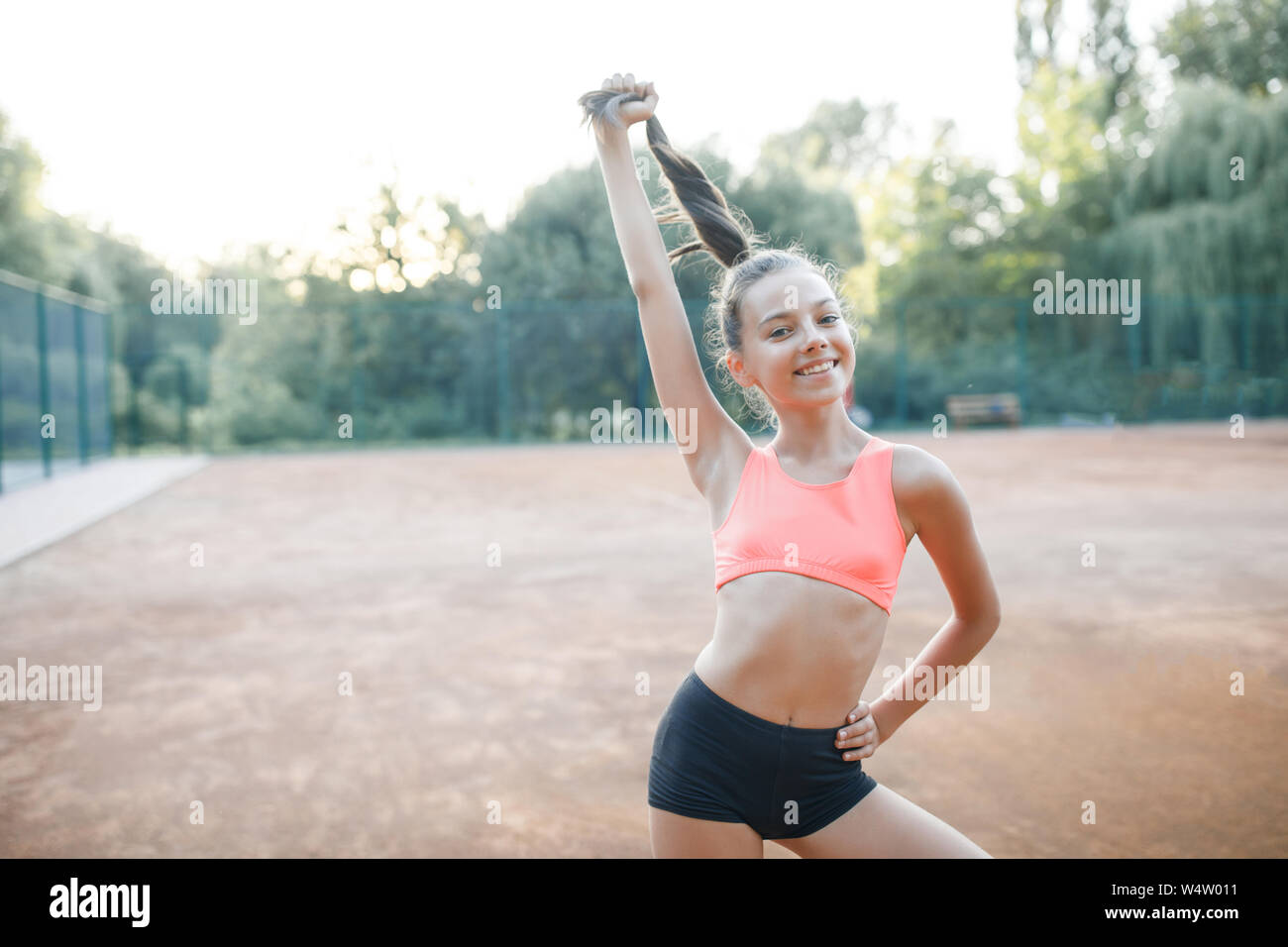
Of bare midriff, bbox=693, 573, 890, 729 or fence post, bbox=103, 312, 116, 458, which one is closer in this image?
bare midriff, bbox=693, 573, 890, 729

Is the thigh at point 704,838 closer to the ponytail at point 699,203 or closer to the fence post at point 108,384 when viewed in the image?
the ponytail at point 699,203

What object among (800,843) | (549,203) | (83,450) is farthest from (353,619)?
(549,203)

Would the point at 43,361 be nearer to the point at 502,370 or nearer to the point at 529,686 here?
the point at 502,370

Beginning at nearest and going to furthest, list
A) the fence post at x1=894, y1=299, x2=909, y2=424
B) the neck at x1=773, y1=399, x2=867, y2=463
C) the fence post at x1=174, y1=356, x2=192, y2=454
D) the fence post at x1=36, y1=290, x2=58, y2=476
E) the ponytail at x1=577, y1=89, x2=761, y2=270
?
the neck at x1=773, y1=399, x2=867, y2=463
the ponytail at x1=577, y1=89, x2=761, y2=270
the fence post at x1=36, y1=290, x2=58, y2=476
the fence post at x1=174, y1=356, x2=192, y2=454
the fence post at x1=894, y1=299, x2=909, y2=424

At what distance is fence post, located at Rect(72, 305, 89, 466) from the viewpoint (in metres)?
16.0

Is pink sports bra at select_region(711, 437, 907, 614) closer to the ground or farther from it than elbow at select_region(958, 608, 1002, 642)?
farther from it

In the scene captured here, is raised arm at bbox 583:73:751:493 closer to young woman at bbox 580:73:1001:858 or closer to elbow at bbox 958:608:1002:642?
young woman at bbox 580:73:1001:858

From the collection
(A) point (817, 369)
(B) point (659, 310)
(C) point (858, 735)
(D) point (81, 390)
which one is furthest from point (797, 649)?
(D) point (81, 390)

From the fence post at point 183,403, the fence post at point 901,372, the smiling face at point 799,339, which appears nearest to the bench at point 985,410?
the fence post at point 901,372

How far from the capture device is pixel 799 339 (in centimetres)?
192

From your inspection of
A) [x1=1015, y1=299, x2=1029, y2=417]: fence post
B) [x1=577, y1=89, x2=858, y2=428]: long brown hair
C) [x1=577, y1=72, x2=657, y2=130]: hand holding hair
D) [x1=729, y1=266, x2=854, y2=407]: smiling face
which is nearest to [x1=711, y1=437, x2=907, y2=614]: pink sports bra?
[x1=729, y1=266, x2=854, y2=407]: smiling face

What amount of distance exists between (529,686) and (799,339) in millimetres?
3168

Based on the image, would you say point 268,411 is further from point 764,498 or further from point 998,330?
point 764,498
